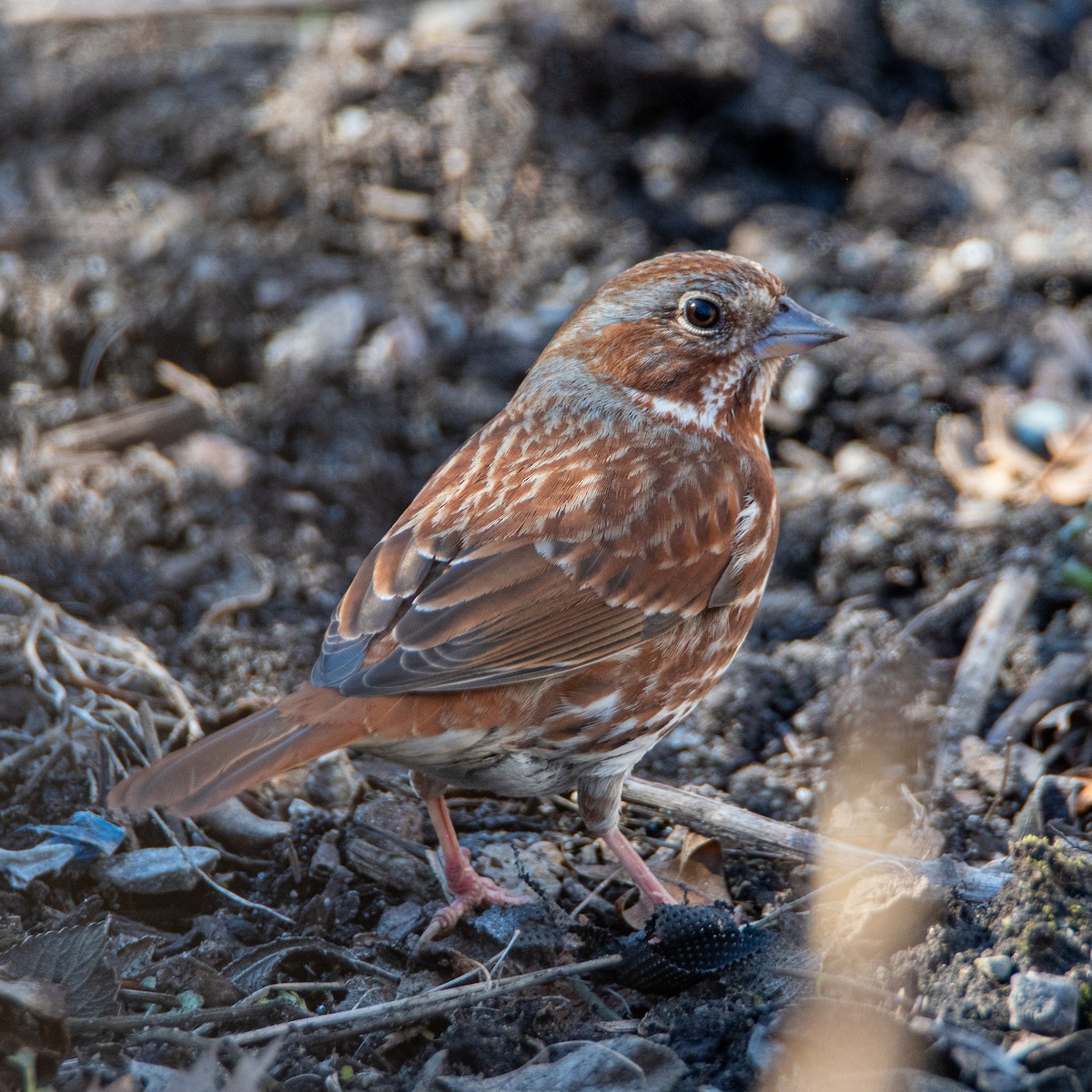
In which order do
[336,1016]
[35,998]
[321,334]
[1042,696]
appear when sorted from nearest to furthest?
[35,998]
[336,1016]
[1042,696]
[321,334]

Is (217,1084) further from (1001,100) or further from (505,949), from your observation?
(1001,100)

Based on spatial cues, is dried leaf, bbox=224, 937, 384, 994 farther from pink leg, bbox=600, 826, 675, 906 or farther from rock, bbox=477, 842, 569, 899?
pink leg, bbox=600, 826, 675, 906

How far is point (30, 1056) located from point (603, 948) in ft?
4.33

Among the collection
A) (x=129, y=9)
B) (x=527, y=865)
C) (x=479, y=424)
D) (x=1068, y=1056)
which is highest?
(x=129, y=9)

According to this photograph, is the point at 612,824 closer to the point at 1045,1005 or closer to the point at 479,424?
the point at 1045,1005

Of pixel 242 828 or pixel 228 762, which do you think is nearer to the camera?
pixel 228 762

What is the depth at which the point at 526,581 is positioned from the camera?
334 centimetres

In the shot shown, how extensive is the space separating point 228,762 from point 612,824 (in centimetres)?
108

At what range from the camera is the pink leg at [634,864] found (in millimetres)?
3473

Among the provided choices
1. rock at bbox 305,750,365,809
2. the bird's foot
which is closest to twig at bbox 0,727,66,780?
rock at bbox 305,750,365,809

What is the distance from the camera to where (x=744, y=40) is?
21.8 ft

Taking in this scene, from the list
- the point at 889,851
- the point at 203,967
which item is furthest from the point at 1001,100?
the point at 203,967

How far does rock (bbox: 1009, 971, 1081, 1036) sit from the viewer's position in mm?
2570

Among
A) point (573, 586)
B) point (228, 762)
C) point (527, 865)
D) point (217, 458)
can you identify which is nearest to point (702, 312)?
point (573, 586)
